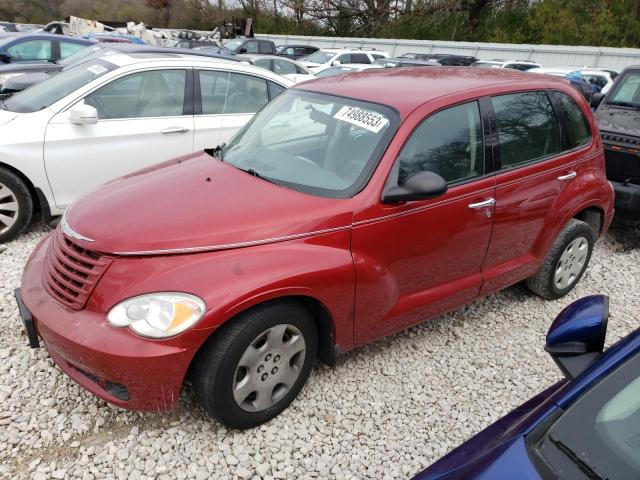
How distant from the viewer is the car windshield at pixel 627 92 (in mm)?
6309

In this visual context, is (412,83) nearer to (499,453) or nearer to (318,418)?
(318,418)

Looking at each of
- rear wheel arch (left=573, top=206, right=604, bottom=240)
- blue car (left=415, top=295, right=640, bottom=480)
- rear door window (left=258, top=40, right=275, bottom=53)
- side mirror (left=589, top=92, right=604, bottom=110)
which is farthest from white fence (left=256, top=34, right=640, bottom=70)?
blue car (left=415, top=295, right=640, bottom=480)

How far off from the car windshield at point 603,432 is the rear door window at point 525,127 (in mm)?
1937

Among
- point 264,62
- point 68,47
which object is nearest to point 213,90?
point 68,47

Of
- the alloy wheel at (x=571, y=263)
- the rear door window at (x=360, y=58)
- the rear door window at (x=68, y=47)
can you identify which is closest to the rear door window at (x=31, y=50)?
the rear door window at (x=68, y=47)

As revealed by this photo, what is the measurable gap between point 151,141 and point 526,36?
3401 cm

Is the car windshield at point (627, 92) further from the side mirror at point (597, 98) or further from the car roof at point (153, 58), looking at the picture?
the car roof at point (153, 58)

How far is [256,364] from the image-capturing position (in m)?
2.47

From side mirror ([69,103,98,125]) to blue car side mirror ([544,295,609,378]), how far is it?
3.93 meters

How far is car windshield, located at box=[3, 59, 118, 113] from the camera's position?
4559 millimetres

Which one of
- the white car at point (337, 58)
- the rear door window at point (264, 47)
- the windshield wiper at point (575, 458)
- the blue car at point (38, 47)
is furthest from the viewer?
the rear door window at point (264, 47)

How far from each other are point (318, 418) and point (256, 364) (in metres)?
0.58

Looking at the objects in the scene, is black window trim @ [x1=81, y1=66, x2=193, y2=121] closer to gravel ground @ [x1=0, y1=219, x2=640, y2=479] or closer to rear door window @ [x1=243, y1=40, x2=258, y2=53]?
gravel ground @ [x1=0, y1=219, x2=640, y2=479]

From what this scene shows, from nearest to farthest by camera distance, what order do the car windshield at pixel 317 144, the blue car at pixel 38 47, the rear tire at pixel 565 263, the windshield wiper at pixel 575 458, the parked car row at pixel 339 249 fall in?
the windshield wiper at pixel 575 458
the parked car row at pixel 339 249
the car windshield at pixel 317 144
the rear tire at pixel 565 263
the blue car at pixel 38 47
